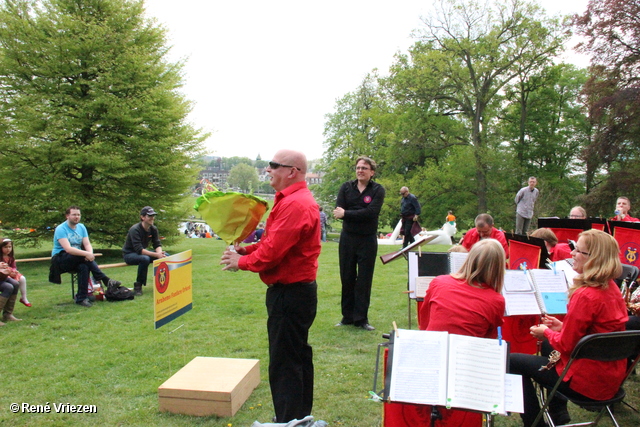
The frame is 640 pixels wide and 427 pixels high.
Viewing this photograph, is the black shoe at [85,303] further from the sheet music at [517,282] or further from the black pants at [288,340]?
the sheet music at [517,282]

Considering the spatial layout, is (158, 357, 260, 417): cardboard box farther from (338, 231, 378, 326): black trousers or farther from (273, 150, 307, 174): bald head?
(338, 231, 378, 326): black trousers

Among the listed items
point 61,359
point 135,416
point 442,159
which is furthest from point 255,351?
point 442,159

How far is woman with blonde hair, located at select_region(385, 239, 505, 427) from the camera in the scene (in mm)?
2709

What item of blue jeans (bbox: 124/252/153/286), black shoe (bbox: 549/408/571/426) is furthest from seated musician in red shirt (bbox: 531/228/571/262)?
blue jeans (bbox: 124/252/153/286)

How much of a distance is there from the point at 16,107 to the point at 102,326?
1194cm

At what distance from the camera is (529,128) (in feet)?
95.2

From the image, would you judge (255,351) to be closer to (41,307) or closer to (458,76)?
(41,307)

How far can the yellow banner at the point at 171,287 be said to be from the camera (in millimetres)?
4172

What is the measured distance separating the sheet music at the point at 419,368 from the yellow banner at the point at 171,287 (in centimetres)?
255

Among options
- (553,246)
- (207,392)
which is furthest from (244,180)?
(207,392)

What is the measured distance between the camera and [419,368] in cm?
230

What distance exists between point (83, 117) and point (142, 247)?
8.82 metres

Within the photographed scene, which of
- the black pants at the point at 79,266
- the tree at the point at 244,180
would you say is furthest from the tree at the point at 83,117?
the black pants at the point at 79,266

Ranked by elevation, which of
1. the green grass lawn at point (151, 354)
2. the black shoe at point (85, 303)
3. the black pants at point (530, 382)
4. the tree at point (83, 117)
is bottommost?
the green grass lawn at point (151, 354)
